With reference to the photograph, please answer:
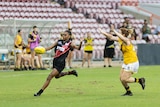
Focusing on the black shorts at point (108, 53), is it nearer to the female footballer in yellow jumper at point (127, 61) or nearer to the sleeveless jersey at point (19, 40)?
the sleeveless jersey at point (19, 40)

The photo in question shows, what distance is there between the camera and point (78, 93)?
17750 mm

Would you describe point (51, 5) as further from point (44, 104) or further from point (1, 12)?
point (44, 104)

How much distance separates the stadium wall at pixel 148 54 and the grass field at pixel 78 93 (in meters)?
11.2

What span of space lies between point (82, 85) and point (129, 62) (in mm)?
3876

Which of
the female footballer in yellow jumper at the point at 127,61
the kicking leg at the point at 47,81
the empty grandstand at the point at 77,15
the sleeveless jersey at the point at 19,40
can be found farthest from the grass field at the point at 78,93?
the empty grandstand at the point at 77,15

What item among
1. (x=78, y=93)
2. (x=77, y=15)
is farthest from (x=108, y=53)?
(x=78, y=93)

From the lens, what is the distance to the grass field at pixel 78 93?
15.0m

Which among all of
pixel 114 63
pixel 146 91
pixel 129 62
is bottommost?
pixel 114 63

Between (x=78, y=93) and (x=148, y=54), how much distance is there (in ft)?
59.4

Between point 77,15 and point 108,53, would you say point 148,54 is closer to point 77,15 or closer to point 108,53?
point 108,53

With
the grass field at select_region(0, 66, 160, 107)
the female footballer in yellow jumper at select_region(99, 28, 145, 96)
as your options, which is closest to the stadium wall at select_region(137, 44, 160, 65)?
the grass field at select_region(0, 66, 160, 107)

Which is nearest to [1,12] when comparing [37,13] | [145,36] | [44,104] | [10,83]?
[37,13]

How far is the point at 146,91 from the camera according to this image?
60.6ft

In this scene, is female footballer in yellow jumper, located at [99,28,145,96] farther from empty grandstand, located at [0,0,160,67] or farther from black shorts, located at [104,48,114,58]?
black shorts, located at [104,48,114,58]
